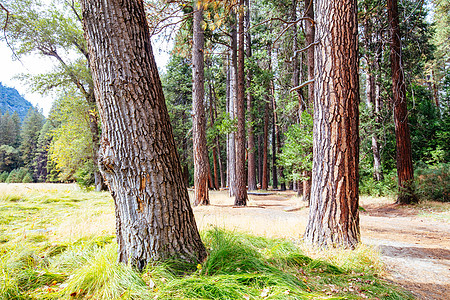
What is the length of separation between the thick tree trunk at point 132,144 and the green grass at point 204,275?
211 millimetres

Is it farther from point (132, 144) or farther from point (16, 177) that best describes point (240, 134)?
point (16, 177)

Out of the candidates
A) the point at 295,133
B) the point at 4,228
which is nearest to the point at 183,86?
the point at 295,133

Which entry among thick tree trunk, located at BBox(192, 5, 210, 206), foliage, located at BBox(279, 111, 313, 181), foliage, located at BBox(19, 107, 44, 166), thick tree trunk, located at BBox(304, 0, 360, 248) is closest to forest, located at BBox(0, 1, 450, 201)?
foliage, located at BBox(279, 111, 313, 181)

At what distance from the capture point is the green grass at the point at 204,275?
181 centimetres

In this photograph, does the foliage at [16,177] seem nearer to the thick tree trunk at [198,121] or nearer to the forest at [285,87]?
the forest at [285,87]

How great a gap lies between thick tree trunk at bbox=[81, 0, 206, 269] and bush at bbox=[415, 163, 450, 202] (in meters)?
9.83

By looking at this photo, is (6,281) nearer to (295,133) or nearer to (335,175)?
(335,175)

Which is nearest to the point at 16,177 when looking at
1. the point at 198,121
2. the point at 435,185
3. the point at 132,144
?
the point at 198,121

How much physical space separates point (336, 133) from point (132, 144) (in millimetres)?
2661

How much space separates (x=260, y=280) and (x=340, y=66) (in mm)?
2998

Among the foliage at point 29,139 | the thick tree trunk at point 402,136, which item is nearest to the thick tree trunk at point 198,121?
the thick tree trunk at point 402,136

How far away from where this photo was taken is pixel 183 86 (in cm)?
2084

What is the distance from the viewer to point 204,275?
205cm

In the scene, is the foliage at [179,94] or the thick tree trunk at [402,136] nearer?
the thick tree trunk at [402,136]
